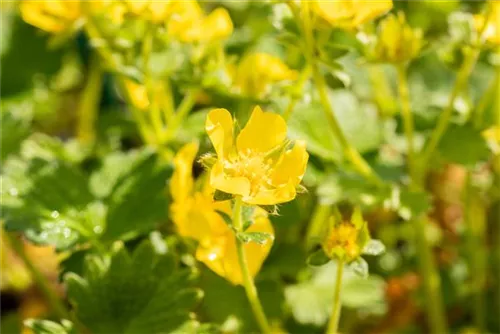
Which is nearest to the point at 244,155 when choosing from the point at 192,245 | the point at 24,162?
the point at 192,245

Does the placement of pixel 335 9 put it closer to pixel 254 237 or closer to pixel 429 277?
pixel 254 237

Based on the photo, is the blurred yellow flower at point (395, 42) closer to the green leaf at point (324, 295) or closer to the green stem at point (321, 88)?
the green stem at point (321, 88)

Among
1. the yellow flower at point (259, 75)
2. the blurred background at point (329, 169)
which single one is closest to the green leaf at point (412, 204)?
the blurred background at point (329, 169)

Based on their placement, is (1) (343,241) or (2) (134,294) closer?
(1) (343,241)

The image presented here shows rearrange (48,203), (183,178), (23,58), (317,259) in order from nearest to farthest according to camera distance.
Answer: (317,259)
(183,178)
(48,203)
(23,58)

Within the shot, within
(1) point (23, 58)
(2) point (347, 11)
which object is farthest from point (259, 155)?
(1) point (23, 58)

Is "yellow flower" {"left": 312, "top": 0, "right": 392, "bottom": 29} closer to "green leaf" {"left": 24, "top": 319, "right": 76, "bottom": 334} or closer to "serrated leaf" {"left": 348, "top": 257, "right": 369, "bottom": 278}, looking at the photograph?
"serrated leaf" {"left": 348, "top": 257, "right": 369, "bottom": 278}

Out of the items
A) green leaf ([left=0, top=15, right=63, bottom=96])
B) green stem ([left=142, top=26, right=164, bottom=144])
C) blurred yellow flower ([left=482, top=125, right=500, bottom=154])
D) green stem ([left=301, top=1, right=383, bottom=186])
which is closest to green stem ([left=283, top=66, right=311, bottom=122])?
green stem ([left=301, top=1, right=383, bottom=186])
